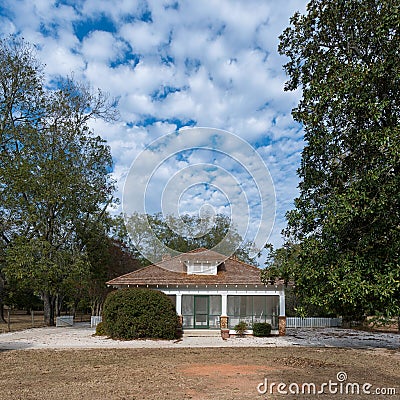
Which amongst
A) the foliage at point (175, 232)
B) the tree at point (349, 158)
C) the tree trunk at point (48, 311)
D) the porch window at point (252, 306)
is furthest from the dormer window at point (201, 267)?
the foliage at point (175, 232)

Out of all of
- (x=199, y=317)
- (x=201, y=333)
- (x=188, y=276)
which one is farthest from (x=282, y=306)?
(x=188, y=276)

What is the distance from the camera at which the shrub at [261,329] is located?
72.9 feet

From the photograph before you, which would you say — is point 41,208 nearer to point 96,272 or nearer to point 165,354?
point 96,272

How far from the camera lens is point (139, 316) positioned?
1991 cm

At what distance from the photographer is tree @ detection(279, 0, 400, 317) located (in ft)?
44.5

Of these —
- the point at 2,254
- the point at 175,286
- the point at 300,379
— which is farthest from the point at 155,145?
the point at 2,254

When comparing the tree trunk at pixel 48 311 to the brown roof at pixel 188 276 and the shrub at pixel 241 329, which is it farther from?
the shrub at pixel 241 329

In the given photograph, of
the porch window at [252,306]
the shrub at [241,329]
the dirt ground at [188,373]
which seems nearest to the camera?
the dirt ground at [188,373]

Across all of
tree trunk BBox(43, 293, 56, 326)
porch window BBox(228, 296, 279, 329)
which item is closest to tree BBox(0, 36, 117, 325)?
tree trunk BBox(43, 293, 56, 326)

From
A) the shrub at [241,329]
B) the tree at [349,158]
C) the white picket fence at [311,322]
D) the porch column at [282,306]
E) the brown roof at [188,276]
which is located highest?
the tree at [349,158]

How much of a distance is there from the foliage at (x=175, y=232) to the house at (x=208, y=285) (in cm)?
1805

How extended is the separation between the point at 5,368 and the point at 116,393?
471cm

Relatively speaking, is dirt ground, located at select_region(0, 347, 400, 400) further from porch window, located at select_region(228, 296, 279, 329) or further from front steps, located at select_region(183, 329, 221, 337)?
porch window, located at select_region(228, 296, 279, 329)

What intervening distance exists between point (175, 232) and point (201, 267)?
75.3 ft
